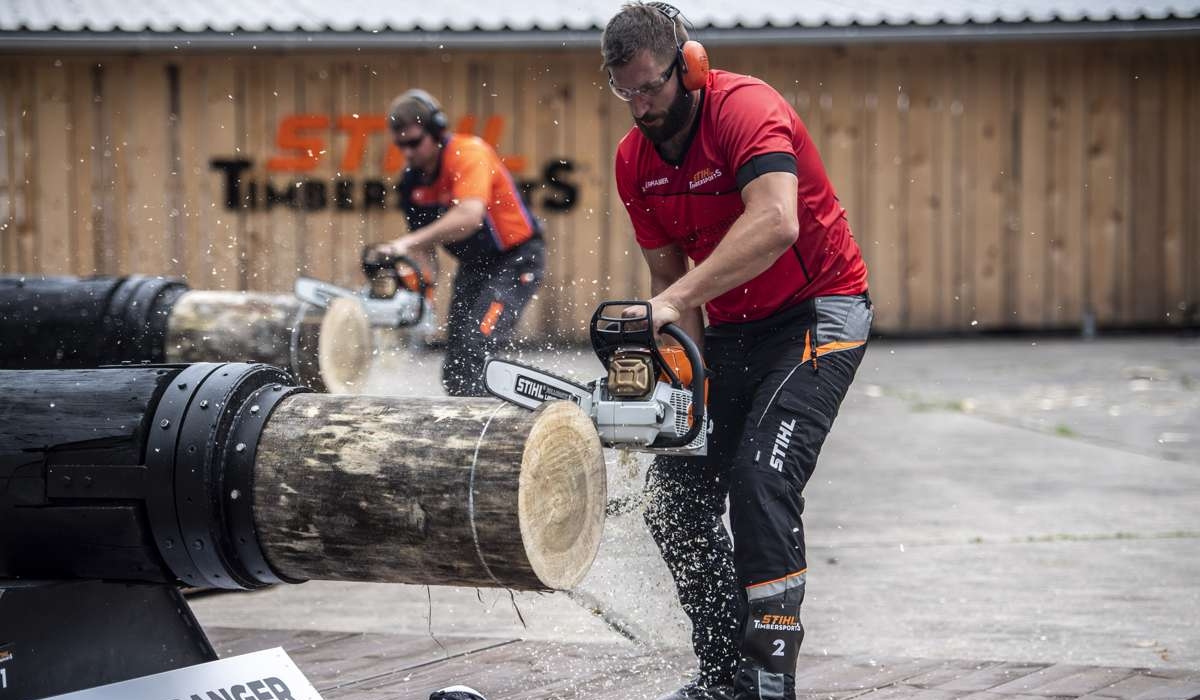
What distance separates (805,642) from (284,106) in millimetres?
10435

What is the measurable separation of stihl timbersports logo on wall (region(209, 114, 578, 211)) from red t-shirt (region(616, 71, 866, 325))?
9934mm

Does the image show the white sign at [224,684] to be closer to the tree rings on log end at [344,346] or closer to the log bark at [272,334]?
the log bark at [272,334]

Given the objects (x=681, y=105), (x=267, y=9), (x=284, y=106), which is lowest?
(x=681, y=105)

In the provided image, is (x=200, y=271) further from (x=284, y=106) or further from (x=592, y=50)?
(x=592, y=50)

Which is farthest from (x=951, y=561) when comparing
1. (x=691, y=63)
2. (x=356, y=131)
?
(x=356, y=131)

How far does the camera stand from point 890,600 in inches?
192

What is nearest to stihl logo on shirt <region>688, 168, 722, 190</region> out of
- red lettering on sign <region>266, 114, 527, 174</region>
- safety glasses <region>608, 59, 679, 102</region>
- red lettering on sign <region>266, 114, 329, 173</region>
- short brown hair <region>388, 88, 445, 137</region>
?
safety glasses <region>608, 59, 679, 102</region>

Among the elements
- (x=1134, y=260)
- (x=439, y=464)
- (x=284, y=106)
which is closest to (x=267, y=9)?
(x=284, y=106)

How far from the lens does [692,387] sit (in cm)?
335

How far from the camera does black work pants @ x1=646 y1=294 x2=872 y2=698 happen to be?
11.0 feet

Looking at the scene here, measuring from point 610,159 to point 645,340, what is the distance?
1069 cm

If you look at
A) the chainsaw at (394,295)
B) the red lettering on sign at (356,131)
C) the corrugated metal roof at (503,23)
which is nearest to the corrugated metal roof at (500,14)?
the corrugated metal roof at (503,23)

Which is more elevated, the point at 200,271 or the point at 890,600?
the point at 200,271

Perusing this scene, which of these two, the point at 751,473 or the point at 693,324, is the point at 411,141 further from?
the point at 751,473
